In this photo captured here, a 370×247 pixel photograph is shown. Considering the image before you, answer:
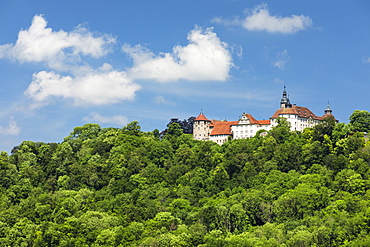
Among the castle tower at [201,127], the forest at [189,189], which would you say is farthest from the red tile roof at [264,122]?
the castle tower at [201,127]

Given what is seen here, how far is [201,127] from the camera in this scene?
13912 cm

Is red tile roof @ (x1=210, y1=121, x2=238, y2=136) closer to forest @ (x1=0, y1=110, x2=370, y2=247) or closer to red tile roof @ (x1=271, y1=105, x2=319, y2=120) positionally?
forest @ (x1=0, y1=110, x2=370, y2=247)

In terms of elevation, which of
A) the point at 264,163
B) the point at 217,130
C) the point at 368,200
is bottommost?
the point at 368,200

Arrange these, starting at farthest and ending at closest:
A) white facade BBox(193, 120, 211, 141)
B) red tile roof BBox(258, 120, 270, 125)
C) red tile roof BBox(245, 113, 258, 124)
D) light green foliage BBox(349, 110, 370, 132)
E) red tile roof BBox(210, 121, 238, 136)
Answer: white facade BBox(193, 120, 211, 141)
red tile roof BBox(210, 121, 238, 136)
red tile roof BBox(245, 113, 258, 124)
red tile roof BBox(258, 120, 270, 125)
light green foliage BBox(349, 110, 370, 132)

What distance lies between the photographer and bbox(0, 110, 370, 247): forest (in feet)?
283

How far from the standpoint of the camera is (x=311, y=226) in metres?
84.2

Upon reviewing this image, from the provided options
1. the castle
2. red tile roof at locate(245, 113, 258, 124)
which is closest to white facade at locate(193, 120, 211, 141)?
the castle

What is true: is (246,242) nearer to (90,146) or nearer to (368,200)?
(368,200)

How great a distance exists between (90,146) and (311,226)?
5889 cm

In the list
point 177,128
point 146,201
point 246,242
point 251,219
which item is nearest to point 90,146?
point 177,128

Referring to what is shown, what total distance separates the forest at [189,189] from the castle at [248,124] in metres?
4.25

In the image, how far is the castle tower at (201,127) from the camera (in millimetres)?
138750

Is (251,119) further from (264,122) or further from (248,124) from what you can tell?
(264,122)

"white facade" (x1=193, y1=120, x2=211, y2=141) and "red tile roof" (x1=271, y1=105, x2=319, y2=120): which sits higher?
"red tile roof" (x1=271, y1=105, x2=319, y2=120)
